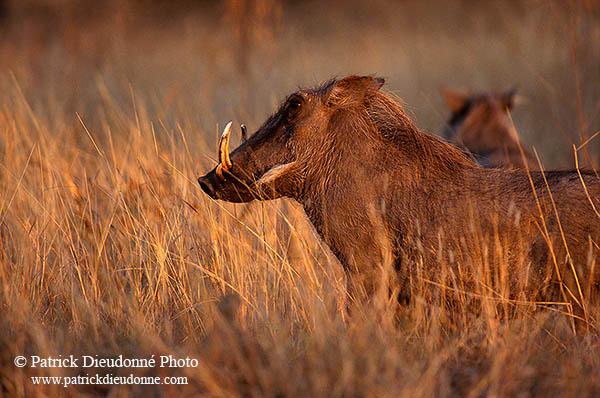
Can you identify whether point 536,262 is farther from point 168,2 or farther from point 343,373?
point 168,2

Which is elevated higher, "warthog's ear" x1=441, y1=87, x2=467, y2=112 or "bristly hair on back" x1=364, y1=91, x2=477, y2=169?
"bristly hair on back" x1=364, y1=91, x2=477, y2=169

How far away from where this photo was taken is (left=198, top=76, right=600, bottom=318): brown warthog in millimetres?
3092

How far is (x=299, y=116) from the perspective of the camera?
3365 mm

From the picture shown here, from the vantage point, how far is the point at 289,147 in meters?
3.35

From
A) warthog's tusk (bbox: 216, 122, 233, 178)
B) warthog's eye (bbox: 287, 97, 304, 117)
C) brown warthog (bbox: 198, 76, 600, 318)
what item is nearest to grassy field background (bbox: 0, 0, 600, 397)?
brown warthog (bbox: 198, 76, 600, 318)

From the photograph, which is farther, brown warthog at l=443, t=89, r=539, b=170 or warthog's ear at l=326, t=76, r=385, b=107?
brown warthog at l=443, t=89, r=539, b=170

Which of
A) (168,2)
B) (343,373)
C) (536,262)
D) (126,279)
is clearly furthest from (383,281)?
(168,2)

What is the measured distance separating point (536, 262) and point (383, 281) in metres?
0.70

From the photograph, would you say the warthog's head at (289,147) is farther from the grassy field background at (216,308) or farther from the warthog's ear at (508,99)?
the warthog's ear at (508,99)

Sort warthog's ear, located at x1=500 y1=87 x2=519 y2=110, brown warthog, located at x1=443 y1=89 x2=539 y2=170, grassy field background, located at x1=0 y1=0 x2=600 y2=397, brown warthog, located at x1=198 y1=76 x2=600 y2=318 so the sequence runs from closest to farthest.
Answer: grassy field background, located at x1=0 y1=0 x2=600 y2=397 < brown warthog, located at x1=198 y1=76 x2=600 y2=318 < brown warthog, located at x1=443 y1=89 x2=539 y2=170 < warthog's ear, located at x1=500 y1=87 x2=519 y2=110

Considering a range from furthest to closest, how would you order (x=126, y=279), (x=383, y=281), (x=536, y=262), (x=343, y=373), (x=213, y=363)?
(x=126, y=279)
(x=536, y=262)
(x=383, y=281)
(x=213, y=363)
(x=343, y=373)

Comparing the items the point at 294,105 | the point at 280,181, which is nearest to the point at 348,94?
the point at 294,105

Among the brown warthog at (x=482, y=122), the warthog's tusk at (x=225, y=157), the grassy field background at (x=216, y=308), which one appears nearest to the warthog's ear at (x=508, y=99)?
the brown warthog at (x=482, y=122)

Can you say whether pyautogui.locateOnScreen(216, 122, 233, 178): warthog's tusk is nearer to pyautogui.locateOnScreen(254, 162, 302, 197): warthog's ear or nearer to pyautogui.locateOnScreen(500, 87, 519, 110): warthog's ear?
pyautogui.locateOnScreen(254, 162, 302, 197): warthog's ear
